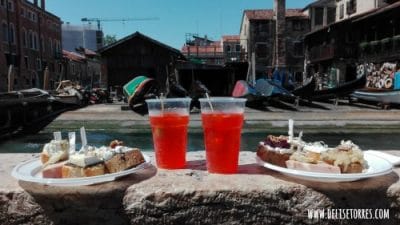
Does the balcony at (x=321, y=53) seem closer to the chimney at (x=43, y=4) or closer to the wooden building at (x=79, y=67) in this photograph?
the wooden building at (x=79, y=67)

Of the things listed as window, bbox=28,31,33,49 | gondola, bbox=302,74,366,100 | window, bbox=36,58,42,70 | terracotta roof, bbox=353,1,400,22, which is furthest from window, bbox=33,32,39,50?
gondola, bbox=302,74,366,100

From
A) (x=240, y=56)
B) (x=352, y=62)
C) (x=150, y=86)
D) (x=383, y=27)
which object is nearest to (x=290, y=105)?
(x=150, y=86)

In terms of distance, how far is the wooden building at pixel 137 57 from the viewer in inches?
1245

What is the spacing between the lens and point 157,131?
69.6 inches

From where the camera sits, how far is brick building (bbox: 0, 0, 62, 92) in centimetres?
3878

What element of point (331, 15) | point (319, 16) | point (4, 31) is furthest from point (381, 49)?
point (4, 31)

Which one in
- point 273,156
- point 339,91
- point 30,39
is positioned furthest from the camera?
point 30,39

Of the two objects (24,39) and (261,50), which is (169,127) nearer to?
(24,39)

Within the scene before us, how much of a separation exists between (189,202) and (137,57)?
102 feet

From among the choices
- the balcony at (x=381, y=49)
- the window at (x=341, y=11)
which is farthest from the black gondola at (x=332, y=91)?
the window at (x=341, y=11)

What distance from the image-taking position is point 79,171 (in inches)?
61.1

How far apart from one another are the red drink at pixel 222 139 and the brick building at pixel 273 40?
45922mm

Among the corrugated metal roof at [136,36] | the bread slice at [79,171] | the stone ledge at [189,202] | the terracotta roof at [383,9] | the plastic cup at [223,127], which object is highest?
the terracotta roof at [383,9]

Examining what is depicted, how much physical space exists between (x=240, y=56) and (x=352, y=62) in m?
18.4
